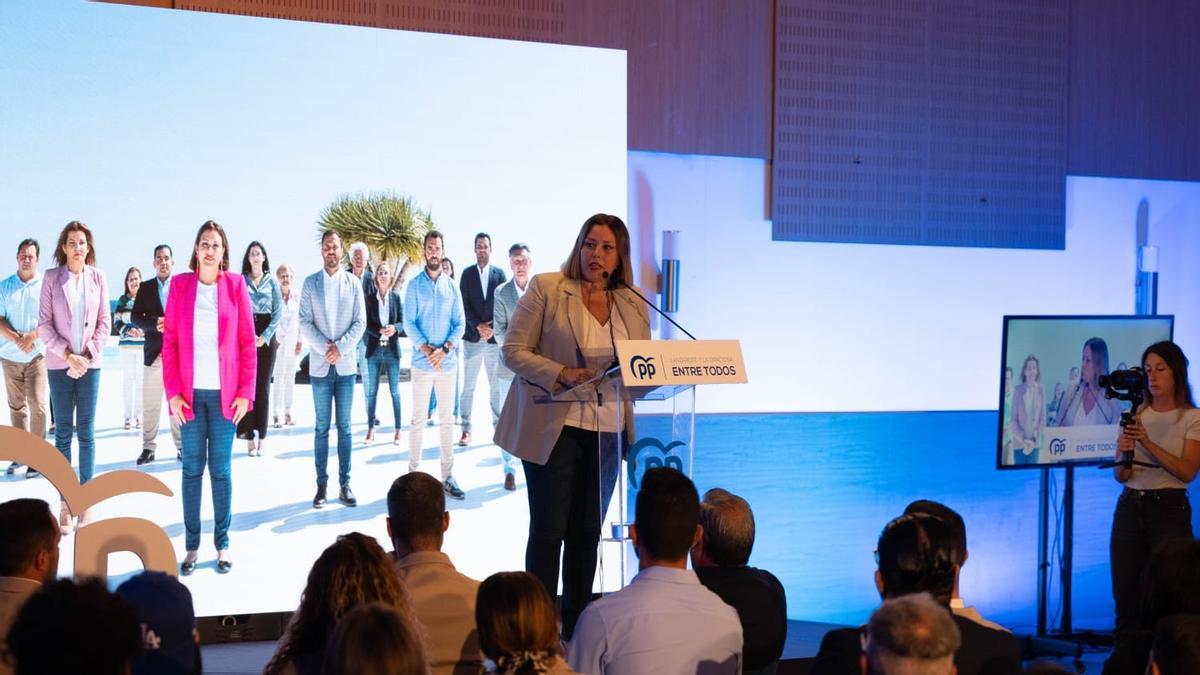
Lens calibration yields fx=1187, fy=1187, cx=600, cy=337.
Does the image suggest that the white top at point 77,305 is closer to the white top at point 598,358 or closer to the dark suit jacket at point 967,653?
the white top at point 598,358

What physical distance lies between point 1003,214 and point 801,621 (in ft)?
8.41

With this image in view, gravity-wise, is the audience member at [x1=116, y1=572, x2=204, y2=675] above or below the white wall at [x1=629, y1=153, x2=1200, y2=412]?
below

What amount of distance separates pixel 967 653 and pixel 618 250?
219cm

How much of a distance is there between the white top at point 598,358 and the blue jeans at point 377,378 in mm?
1375

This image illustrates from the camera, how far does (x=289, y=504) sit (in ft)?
16.9

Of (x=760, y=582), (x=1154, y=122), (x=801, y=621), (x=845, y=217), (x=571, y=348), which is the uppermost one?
(x=1154, y=122)

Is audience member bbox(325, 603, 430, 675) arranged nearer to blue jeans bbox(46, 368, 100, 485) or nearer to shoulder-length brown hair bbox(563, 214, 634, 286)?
shoulder-length brown hair bbox(563, 214, 634, 286)

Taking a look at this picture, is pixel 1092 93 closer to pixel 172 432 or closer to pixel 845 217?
pixel 845 217

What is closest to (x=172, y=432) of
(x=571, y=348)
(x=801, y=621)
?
(x=571, y=348)

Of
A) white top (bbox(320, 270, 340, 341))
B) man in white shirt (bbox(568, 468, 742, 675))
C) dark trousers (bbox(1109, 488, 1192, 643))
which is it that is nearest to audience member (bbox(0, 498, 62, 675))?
man in white shirt (bbox(568, 468, 742, 675))

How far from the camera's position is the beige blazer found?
423cm

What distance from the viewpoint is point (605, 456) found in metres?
4.14

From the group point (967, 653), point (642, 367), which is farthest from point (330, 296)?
point (967, 653)

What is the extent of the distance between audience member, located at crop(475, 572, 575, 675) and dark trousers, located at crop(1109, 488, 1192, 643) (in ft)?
11.9
